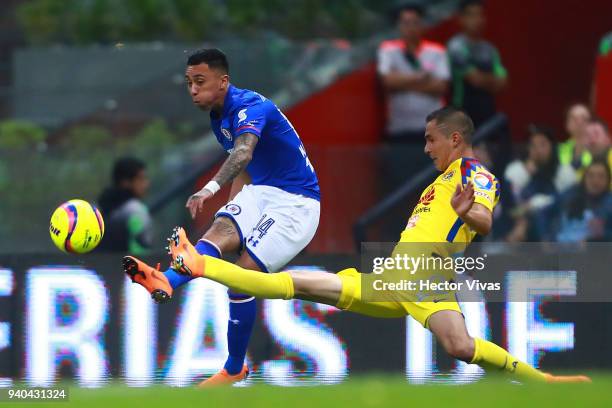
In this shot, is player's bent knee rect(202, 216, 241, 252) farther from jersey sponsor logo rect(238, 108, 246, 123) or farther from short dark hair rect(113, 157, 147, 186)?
short dark hair rect(113, 157, 147, 186)

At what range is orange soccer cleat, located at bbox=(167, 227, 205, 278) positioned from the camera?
30.8ft

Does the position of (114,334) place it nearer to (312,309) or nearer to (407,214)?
(312,309)

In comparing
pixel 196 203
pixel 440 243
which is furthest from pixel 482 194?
pixel 196 203

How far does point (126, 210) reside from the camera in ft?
44.4

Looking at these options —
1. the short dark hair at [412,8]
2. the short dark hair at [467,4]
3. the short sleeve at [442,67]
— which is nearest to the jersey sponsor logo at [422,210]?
the short dark hair at [412,8]

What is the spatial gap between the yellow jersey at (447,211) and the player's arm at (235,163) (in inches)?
46.0

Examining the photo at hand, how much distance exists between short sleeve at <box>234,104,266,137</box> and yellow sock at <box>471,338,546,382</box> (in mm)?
1995

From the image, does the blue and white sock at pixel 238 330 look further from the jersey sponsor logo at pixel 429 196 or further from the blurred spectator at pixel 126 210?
the blurred spectator at pixel 126 210

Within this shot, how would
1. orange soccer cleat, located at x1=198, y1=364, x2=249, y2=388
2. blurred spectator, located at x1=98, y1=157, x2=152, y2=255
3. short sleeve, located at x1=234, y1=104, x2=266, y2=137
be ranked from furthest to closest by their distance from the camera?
blurred spectator, located at x1=98, y1=157, x2=152, y2=255 < orange soccer cleat, located at x1=198, y1=364, x2=249, y2=388 < short sleeve, located at x1=234, y1=104, x2=266, y2=137

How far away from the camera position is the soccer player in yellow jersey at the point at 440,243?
942 cm

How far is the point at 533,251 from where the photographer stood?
477 inches

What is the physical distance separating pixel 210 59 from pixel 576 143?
4422mm

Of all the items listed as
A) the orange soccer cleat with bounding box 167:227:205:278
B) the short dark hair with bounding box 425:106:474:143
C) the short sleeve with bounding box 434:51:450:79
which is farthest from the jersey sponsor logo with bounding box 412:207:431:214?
the short sleeve with bounding box 434:51:450:79

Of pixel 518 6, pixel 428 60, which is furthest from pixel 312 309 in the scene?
pixel 518 6
